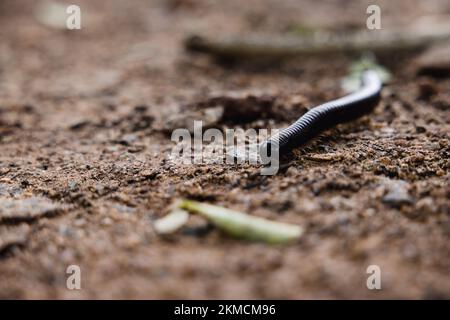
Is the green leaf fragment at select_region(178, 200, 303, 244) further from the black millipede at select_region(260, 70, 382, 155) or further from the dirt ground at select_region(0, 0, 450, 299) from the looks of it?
the black millipede at select_region(260, 70, 382, 155)

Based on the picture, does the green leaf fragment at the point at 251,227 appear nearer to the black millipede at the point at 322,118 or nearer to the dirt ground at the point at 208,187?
the dirt ground at the point at 208,187

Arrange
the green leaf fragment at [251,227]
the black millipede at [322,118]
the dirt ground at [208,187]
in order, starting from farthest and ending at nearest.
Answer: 1. the black millipede at [322,118]
2. the green leaf fragment at [251,227]
3. the dirt ground at [208,187]

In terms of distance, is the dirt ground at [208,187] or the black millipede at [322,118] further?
the black millipede at [322,118]

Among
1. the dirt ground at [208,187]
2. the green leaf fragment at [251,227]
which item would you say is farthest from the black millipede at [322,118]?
the green leaf fragment at [251,227]

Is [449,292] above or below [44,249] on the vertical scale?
below

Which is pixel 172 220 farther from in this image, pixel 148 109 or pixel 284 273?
pixel 148 109

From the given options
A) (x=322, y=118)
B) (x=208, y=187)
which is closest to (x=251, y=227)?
(x=208, y=187)

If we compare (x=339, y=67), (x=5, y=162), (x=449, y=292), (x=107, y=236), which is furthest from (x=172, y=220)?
(x=339, y=67)
